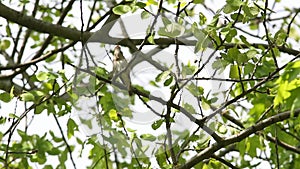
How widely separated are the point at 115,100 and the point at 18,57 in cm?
171

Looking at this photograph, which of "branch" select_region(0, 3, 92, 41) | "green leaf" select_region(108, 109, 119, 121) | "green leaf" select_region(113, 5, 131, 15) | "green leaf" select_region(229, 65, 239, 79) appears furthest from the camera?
"branch" select_region(0, 3, 92, 41)

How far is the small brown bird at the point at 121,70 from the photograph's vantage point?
2.40m

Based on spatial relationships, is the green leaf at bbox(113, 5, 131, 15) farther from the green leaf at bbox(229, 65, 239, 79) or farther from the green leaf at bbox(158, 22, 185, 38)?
the green leaf at bbox(229, 65, 239, 79)

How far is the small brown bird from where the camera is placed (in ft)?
7.88

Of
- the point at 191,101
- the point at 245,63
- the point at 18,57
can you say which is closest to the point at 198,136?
the point at 191,101

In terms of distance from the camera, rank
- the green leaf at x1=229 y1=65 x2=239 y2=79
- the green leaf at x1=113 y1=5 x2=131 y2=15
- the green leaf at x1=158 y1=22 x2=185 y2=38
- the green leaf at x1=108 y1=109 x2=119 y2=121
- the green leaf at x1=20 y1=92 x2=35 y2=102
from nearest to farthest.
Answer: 1. the green leaf at x1=158 y1=22 x2=185 y2=38
2. the green leaf at x1=113 y1=5 x2=131 y2=15
3. the green leaf at x1=229 y1=65 x2=239 y2=79
4. the green leaf at x1=20 y1=92 x2=35 y2=102
5. the green leaf at x1=108 y1=109 x2=119 y2=121

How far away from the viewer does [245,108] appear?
3.81 meters

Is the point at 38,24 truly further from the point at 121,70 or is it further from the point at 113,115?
the point at 121,70

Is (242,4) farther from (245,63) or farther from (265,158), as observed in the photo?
(265,158)

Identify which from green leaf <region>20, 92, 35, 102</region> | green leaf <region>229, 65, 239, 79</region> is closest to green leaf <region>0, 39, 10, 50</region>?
green leaf <region>20, 92, 35, 102</region>

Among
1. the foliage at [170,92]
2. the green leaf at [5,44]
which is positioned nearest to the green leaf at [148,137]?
the foliage at [170,92]

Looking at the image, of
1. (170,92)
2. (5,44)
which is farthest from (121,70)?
(5,44)

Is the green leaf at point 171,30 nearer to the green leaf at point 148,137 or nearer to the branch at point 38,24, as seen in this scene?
the green leaf at point 148,137

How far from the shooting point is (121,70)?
7.87ft
